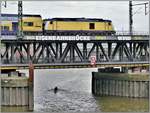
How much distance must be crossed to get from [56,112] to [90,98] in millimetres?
17155

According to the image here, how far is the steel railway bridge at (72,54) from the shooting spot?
76.4 meters

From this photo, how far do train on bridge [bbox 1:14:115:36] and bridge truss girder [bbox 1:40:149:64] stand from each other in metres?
1.81

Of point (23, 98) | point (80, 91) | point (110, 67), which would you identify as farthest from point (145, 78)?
point (23, 98)

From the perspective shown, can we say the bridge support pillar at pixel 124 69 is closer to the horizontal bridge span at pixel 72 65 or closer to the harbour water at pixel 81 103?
the horizontal bridge span at pixel 72 65

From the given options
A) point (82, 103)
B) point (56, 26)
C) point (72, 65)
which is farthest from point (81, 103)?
point (56, 26)

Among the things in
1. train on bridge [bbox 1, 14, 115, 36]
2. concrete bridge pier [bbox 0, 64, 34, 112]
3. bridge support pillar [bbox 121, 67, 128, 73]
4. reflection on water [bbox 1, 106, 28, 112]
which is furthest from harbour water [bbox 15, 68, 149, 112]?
train on bridge [bbox 1, 14, 115, 36]

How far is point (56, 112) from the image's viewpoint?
62688 millimetres

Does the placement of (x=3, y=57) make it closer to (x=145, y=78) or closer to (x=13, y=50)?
(x=13, y=50)

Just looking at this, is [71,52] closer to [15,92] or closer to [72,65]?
[72,65]

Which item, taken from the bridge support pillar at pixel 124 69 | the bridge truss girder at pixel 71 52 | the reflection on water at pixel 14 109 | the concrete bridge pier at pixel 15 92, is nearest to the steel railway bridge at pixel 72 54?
the bridge truss girder at pixel 71 52

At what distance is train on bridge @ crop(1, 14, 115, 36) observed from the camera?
79.8 meters

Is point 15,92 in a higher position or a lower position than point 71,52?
lower

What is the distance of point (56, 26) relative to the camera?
83250 mm

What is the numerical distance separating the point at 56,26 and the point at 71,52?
529cm
